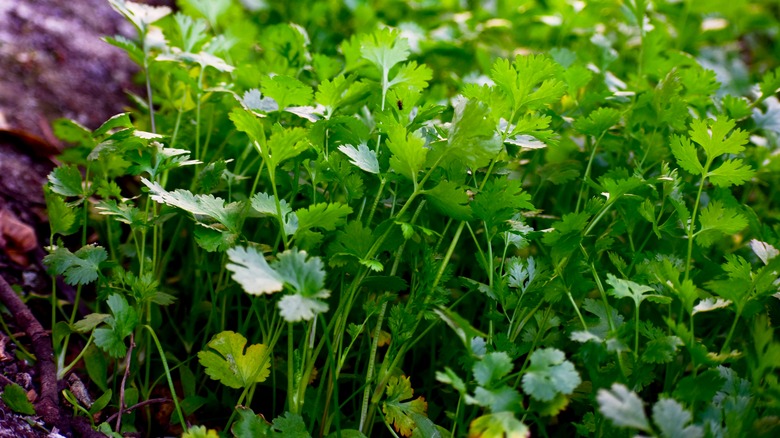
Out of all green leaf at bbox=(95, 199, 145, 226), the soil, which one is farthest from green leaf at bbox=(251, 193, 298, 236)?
the soil

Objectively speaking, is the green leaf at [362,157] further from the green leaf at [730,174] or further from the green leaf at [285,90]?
the green leaf at [730,174]

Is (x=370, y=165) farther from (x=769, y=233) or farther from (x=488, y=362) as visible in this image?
(x=769, y=233)

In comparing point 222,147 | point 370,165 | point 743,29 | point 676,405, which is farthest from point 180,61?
point 743,29

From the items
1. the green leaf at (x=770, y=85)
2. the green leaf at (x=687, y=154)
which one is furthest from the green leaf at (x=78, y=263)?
the green leaf at (x=770, y=85)

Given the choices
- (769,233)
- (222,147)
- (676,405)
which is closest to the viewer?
(676,405)

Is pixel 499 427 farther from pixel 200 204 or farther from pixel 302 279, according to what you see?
pixel 200 204

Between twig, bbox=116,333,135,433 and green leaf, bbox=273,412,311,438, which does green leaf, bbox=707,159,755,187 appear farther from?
twig, bbox=116,333,135,433

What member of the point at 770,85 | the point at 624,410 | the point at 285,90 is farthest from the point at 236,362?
the point at 770,85
